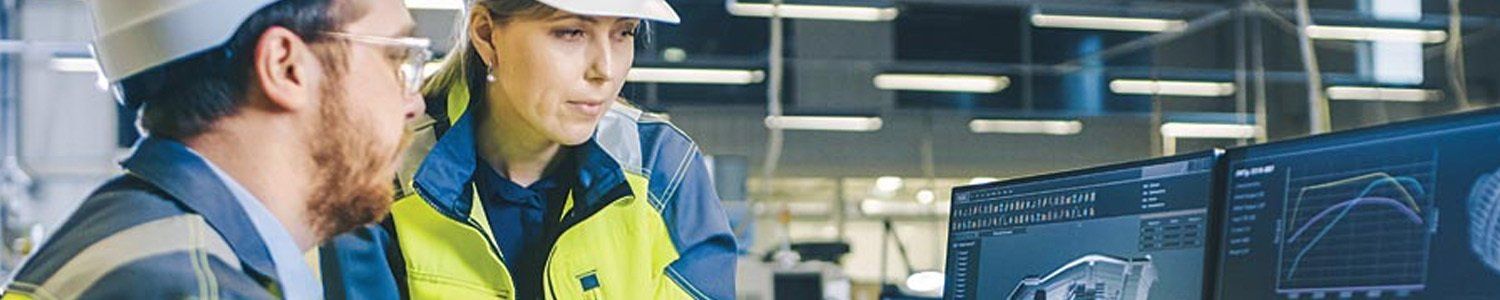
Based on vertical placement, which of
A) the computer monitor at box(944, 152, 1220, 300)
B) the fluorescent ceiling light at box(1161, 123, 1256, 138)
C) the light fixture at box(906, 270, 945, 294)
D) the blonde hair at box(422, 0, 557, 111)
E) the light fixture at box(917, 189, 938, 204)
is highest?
the blonde hair at box(422, 0, 557, 111)

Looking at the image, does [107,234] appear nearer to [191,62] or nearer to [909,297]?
[191,62]

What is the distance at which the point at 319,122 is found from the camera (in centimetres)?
154

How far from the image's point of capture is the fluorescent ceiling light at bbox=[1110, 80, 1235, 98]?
8703mm

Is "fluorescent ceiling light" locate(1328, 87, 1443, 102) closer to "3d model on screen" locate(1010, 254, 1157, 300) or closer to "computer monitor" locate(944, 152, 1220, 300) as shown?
"computer monitor" locate(944, 152, 1220, 300)

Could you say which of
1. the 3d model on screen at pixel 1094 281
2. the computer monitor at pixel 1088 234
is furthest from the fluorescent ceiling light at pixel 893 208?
the 3d model on screen at pixel 1094 281

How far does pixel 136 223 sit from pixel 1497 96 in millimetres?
7612

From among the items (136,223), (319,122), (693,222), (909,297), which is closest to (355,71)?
(319,122)

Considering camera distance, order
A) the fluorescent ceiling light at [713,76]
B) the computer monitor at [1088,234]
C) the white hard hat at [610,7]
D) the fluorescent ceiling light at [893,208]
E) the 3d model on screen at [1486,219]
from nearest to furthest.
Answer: the 3d model on screen at [1486,219], the computer monitor at [1088,234], the white hard hat at [610,7], the fluorescent ceiling light at [713,76], the fluorescent ceiling light at [893,208]

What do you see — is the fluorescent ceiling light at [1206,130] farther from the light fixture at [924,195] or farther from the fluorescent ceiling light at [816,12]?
the fluorescent ceiling light at [816,12]

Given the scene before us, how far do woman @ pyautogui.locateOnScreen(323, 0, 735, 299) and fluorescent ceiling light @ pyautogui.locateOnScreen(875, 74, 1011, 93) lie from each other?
19.2 ft

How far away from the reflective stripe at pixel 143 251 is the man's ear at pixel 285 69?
0.10 m

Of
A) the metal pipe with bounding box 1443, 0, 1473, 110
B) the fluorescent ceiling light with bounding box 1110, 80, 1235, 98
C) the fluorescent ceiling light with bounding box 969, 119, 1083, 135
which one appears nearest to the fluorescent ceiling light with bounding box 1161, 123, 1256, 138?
the fluorescent ceiling light with bounding box 1110, 80, 1235, 98

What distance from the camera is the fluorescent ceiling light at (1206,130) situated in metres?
8.40

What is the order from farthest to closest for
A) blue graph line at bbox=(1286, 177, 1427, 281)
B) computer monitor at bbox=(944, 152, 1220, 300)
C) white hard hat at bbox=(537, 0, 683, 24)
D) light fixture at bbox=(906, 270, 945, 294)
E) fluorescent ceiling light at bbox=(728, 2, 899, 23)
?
fluorescent ceiling light at bbox=(728, 2, 899, 23)
light fixture at bbox=(906, 270, 945, 294)
white hard hat at bbox=(537, 0, 683, 24)
computer monitor at bbox=(944, 152, 1220, 300)
blue graph line at bbox=(1286, 177, 1427, 281)
